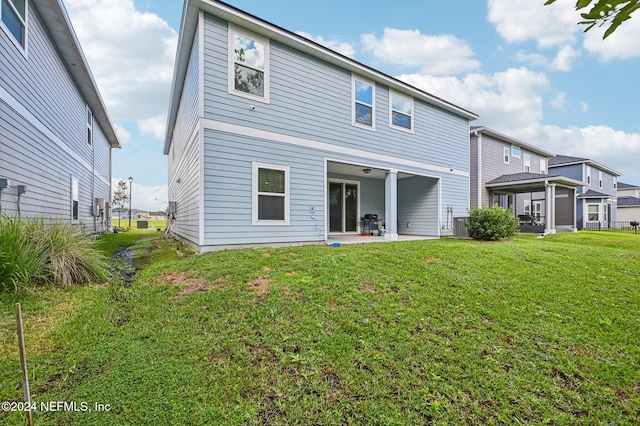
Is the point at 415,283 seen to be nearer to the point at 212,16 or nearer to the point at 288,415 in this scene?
the point at 288,415

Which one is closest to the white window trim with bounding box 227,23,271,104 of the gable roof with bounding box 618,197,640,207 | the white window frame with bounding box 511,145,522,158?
the white window frame with bounding box 511,145,522,158

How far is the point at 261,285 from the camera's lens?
4410 mm

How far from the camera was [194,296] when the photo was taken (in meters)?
4.17

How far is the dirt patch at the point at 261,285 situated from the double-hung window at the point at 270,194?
104 inches

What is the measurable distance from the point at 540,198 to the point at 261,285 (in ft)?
71.3

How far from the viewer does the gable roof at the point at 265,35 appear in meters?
6.38

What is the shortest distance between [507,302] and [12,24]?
10.4 metres

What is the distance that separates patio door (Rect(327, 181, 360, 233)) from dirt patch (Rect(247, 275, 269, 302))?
22.9 ft

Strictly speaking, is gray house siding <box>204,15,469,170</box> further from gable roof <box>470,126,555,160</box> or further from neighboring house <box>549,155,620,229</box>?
neighboring house <box>549,155,620,229</box>

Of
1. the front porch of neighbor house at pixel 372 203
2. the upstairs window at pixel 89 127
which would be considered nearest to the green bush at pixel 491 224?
the front porch of neighbor house at pixel 372 203

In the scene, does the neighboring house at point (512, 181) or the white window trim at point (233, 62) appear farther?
the neighboring house at point (512, 181)

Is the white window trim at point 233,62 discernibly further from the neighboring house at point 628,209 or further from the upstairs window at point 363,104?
the neighboring house at point 628,209

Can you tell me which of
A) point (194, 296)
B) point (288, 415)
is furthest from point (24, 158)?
point (288, 415)

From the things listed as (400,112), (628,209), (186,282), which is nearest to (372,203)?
(400,112)
